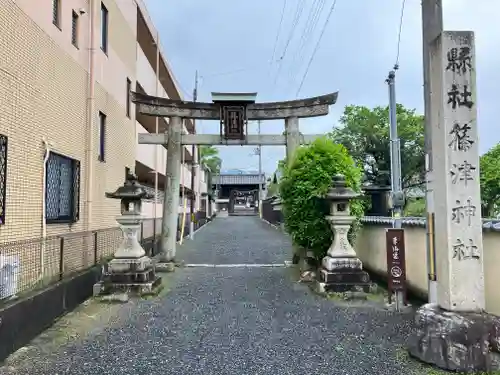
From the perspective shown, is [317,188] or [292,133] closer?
[317,188]

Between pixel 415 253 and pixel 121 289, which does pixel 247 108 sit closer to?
pixel 121 289

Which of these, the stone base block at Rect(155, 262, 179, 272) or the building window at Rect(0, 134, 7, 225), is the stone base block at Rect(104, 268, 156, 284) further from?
the stone base block at Rect(155, 262, 179, 272)

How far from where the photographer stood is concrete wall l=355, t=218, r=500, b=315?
222 inches

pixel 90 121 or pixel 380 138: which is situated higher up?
pixel 380 138

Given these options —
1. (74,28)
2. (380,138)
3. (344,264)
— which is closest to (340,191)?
(344,264)

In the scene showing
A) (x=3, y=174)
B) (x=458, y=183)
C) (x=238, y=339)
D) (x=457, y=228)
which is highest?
(x=3, y=174)

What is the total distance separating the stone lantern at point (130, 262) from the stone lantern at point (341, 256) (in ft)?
11.8

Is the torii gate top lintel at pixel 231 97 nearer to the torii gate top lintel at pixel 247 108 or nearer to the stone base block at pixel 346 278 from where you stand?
the torii gate top lintel at pixel 247 108

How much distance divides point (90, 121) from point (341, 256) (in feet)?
21.5

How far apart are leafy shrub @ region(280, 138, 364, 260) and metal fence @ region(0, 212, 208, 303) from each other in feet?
14.6

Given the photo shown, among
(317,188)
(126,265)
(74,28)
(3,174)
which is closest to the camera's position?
(3,174)

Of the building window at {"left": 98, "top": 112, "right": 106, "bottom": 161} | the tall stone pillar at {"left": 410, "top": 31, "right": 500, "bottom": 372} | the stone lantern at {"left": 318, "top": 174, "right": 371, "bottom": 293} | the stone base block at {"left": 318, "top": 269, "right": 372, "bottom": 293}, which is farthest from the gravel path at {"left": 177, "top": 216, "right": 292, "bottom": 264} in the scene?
the tall stone pillar at {"left": 410, "top": 31, "right": 500, "bottom": 372}

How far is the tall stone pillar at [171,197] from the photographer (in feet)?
40.2

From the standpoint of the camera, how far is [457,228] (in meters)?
4.78
